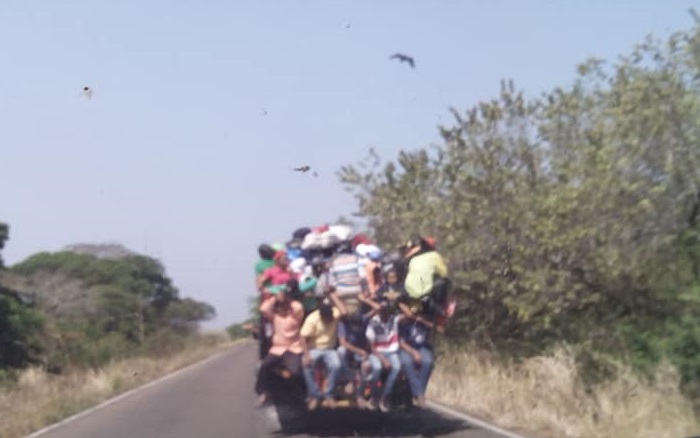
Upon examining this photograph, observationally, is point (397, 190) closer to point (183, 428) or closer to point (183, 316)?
point (183, 428)

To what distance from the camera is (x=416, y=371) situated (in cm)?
1470

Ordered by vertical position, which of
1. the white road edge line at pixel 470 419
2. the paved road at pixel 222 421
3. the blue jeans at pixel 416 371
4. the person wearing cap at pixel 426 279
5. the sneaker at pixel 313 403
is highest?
the person wearing cap at pixel 426 279

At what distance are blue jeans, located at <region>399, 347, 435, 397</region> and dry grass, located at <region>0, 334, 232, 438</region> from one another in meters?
8.37

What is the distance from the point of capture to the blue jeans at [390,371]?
14.5m

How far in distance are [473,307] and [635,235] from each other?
19.4ft

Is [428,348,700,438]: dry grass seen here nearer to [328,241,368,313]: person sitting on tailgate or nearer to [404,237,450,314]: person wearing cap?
[404,237,450,314]: person wearing cap

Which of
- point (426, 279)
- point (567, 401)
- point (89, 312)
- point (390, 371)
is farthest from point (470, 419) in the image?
point (89, 312)

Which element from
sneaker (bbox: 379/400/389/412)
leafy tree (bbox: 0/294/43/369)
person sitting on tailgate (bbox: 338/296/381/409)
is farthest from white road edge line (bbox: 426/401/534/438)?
leafy tree (bbox: 0/294/43/369)

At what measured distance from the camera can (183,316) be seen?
7950 centimetres

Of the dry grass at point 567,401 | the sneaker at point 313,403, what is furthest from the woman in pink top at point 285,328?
the dry grass at point 567,401

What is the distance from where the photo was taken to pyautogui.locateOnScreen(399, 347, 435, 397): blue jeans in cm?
1462

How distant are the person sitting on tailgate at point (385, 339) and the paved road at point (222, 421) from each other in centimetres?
60

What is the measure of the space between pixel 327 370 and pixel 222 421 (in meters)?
4.79

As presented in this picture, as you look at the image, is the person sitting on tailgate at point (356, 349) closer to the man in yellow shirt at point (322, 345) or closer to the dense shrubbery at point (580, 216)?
the man in yellow shirt at point (322, 345)
